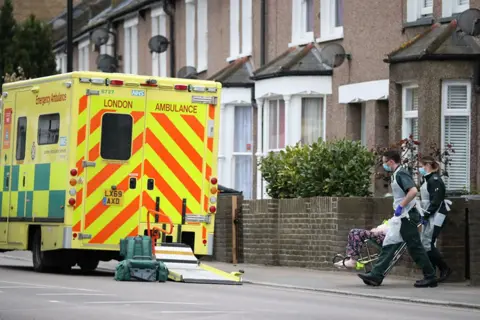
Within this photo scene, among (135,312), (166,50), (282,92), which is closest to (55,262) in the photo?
(135,312)

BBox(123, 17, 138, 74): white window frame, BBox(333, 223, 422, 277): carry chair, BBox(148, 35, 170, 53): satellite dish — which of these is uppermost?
A: BBox(123, 17, 138, 74): white window frame

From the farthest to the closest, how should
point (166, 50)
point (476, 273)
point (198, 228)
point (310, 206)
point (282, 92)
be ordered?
1. point (166, 50)
2. point (282, 92)
3. point (310, 206)
4. point (198, 228)
5. point (476, 273)

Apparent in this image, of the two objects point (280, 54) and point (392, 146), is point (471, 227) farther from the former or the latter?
point (280, 54)

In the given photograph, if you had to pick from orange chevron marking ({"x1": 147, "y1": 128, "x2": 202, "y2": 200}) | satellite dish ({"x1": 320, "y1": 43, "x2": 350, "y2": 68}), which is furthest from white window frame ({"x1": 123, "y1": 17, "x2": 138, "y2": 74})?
orange chevron marking ({"x1": 147, "y1": 128, "x2": 202, "y2": 200})

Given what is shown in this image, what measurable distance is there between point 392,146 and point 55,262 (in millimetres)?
6470

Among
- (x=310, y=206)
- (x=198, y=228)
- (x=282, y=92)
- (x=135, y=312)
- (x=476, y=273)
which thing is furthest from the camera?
(x=282, y=92)

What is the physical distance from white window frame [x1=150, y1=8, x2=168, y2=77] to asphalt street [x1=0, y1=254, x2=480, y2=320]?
2597 centimetres

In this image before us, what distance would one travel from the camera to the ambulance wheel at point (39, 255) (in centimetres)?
2395

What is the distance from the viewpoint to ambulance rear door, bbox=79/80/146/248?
22.9 meters

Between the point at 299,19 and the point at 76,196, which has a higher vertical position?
the point at 299,19

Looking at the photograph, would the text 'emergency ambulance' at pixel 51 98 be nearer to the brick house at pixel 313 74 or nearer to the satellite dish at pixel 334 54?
the brick house at pixel 313 74

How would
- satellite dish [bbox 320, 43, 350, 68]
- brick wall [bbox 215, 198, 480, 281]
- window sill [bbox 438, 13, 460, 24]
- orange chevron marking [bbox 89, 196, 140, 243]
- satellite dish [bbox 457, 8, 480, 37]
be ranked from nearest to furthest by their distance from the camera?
brick wall [bbox 215, 198, 480, 281] → orange chevron marking [bbox 89, 196, 140, 243] → satellite dish [bbox 457, 8, 480, 37] → window sill [bbox 438, 13, 460, 24] → satellite dish [bbox 320, 43, 350, 68]

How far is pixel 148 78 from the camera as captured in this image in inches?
907

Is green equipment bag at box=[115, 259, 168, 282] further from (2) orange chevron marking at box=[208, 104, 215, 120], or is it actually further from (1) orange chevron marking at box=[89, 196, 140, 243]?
(2) orange chevron marking at box=[208, 104, 215, 120]
